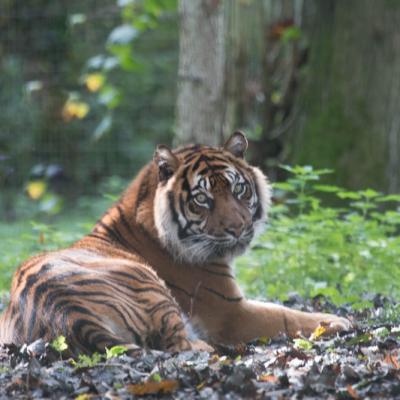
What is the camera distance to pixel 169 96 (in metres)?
13.9

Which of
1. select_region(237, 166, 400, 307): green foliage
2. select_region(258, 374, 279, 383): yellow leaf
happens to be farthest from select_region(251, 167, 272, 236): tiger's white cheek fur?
select_region(258, 374, 279, 383): yellow leaf

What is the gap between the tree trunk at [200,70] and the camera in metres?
7.62

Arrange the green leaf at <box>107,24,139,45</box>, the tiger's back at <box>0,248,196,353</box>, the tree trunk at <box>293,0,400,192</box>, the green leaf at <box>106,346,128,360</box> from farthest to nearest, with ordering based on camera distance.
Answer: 1. the tree trunk at <box>293,0,400,192</box>
2. the green leaf at <box>107,24,139,45</box>
3. the tiger's back at <box>0,248,196,353</box>
4. the green leaf at <box>106,346,128,360</box>

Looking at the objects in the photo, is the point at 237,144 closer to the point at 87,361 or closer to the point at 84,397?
the point at 87,361

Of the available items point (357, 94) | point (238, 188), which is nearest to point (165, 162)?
point (238, 188)

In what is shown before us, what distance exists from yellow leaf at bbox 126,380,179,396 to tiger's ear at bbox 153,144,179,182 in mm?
1786

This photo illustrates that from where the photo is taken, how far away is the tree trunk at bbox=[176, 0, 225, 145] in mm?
7617

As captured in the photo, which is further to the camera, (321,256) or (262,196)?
(321,256)

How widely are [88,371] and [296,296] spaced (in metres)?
2.38

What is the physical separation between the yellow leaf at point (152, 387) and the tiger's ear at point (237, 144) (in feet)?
6.60

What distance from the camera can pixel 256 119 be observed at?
1061cm

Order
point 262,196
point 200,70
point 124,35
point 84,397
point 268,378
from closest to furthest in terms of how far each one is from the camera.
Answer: point 84,397
point 268,378
point 262,196
point 200,70
point 124,35

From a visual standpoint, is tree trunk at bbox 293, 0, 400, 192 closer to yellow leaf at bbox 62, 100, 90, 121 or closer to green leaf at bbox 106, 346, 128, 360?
yellow leaf at bbox 62, 100, 90, 121

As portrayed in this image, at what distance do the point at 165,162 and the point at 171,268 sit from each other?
1.81ft
